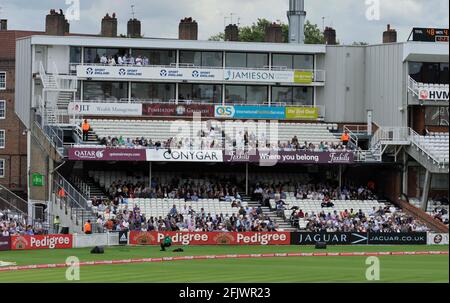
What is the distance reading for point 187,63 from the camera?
230 ft

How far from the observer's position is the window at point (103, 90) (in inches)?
2749

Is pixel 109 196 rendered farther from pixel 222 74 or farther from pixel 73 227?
pixel 222 74

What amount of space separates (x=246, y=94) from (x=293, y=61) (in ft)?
13.7

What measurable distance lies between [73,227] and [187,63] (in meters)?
16.2

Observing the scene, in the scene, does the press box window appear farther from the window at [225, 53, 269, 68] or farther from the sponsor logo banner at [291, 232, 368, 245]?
the sponsor logo banner at [291, 232, 368, 245]

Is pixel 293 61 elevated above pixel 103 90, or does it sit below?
above

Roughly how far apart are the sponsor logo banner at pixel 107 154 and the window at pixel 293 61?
533 inches

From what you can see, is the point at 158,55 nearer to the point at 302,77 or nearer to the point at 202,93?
the point at 202,93

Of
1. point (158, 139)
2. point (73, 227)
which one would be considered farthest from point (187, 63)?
point (73, 227)

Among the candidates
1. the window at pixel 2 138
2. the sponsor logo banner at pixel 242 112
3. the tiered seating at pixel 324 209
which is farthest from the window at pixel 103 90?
the tiered seating at pixel 324 209

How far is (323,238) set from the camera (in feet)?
189

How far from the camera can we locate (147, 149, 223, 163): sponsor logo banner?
208ft

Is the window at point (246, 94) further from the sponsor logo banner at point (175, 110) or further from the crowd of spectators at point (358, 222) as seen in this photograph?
the crowd of spectators at point (358, 222)

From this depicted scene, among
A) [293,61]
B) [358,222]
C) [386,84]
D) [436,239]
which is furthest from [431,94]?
[436,239]
